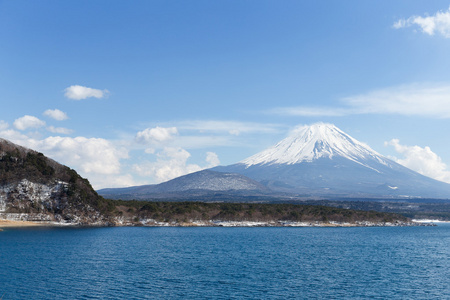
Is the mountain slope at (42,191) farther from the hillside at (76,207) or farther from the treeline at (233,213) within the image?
the treeline at (233,213)

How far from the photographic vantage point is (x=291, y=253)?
258 feet

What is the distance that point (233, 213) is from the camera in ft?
525

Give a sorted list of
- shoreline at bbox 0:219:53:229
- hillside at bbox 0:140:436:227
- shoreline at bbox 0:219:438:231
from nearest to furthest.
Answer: shoreline at bbox 0:219:53:229, shoreline at bbox 0:219:438:231, hillside at bbox 0:140:436:227

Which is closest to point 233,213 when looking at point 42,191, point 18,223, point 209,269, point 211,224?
point 211,224

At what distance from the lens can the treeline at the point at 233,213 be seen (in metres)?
147

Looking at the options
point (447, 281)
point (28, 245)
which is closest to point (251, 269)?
point (447, 281)

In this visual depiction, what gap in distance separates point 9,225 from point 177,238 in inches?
1814

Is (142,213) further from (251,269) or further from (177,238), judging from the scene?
(251,269)

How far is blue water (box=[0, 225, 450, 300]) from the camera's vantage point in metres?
46.6

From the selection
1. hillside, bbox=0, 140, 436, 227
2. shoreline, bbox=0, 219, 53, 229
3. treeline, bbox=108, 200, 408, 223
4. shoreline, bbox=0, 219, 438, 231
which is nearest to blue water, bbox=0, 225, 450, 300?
shoreline, bbox=0, 219, 53, 229

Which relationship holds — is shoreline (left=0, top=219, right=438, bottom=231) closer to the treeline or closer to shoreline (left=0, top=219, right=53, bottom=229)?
shoreline (left=0, top=219, right=53, bottom=229)

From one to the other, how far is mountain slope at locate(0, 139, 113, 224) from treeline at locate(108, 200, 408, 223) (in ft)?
37.5

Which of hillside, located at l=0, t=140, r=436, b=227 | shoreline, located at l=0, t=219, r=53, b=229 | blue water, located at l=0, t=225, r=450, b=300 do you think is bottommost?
blue water, located at l=0, t=225, r=450, b=300

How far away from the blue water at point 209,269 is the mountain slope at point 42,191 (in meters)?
26.0
